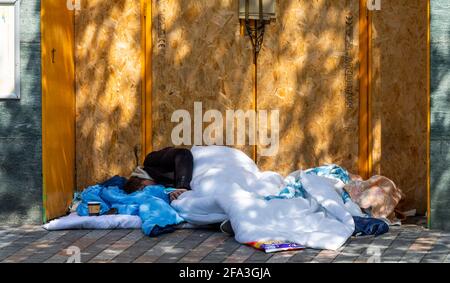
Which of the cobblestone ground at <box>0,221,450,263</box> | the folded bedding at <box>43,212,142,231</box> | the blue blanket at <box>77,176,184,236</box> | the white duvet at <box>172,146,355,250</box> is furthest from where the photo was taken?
the folded bedding at <box>43,212,142,231</box>

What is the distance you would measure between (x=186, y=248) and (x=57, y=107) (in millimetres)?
2442

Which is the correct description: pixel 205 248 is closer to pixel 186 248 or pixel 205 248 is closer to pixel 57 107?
pixel 186 248

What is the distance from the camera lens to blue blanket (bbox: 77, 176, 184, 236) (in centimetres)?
992

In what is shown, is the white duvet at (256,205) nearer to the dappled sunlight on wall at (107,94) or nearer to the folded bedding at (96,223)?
the folded bedding at (96,223)

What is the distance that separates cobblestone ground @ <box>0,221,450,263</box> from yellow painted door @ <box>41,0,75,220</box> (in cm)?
72

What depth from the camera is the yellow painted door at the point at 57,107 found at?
34.2 feet

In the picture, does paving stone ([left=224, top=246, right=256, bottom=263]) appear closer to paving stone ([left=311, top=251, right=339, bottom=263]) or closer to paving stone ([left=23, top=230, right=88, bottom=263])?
Answer: paving stone ([left=311, top=251, right=339, bottom=263])

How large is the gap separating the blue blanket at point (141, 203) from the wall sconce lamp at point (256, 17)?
1883 mm

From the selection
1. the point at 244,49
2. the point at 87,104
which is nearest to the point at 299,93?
the point at 244,49

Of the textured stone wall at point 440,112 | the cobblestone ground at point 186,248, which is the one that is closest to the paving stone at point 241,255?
the cobblestone ground at point 186,248

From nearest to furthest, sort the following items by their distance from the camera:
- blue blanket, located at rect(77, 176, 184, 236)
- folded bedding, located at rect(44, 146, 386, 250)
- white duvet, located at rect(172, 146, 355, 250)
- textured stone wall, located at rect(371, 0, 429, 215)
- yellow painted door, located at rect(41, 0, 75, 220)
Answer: white duvet, located at rect(172, 146, 355, 250) → folded bedding, located at rect(44, 146, 386, 250) → blue blanket, located at rect(77, 176, 184, 236) → yellow painted door, located at rect(41, 0, 75, 220) → textured stone wall, located at rect(371, 0, 429, 215)

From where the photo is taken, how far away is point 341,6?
11297 mm

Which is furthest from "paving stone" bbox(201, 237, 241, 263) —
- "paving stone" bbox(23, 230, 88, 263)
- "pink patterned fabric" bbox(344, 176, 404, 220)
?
"pink patterned fabric" bbox(344, 176, 404, 220)
